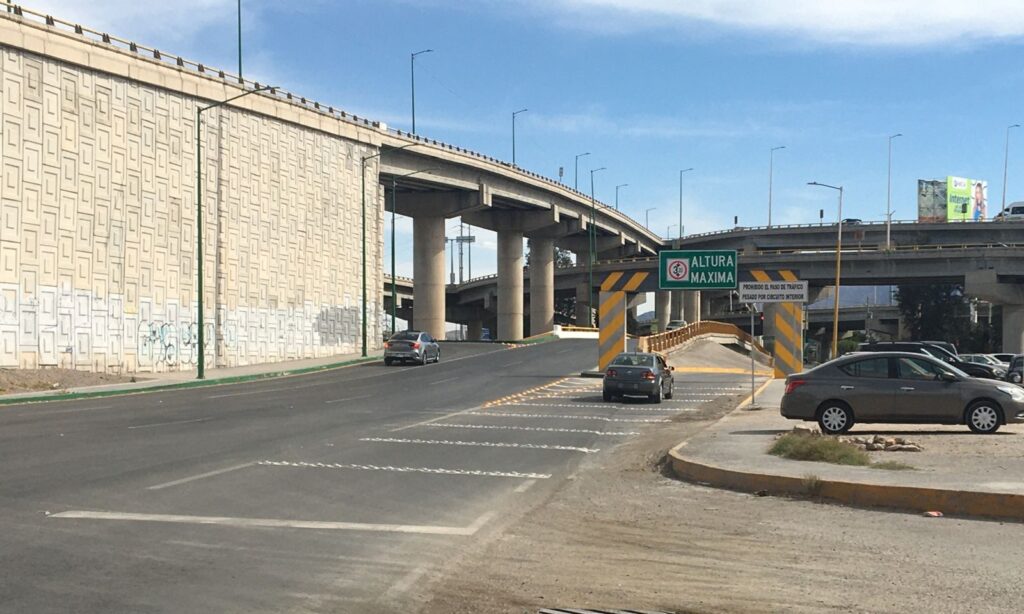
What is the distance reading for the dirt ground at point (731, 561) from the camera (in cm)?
722

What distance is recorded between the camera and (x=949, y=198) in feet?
482

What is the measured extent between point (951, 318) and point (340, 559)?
409ft

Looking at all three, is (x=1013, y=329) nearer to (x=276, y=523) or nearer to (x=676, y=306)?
(x=676, y=306)

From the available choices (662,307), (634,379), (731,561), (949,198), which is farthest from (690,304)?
(731,561)

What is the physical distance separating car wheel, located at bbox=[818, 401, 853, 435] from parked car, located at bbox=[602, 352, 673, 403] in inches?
457

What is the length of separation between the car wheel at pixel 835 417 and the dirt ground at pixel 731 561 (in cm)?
760

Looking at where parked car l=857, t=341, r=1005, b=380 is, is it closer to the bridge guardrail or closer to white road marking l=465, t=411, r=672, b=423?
white road marking l=465, t=411, r=672, b=423

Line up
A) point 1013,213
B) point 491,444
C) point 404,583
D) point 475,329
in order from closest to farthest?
point 404,583 < point 491,444 < point 1013,213 < point 475,329

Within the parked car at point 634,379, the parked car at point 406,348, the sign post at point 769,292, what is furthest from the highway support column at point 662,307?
the sign post at point 769,292

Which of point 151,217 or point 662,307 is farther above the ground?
point 151,217

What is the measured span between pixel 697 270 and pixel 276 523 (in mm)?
35486

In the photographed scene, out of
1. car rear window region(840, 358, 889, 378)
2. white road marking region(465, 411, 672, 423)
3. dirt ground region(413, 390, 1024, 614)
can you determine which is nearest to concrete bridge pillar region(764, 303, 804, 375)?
white road marking region(465, 411, 672, 423)

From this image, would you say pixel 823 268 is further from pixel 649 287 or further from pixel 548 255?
pixel 649 287

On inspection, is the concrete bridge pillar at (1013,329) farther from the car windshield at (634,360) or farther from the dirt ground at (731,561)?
the dirt ground at (731,561)
